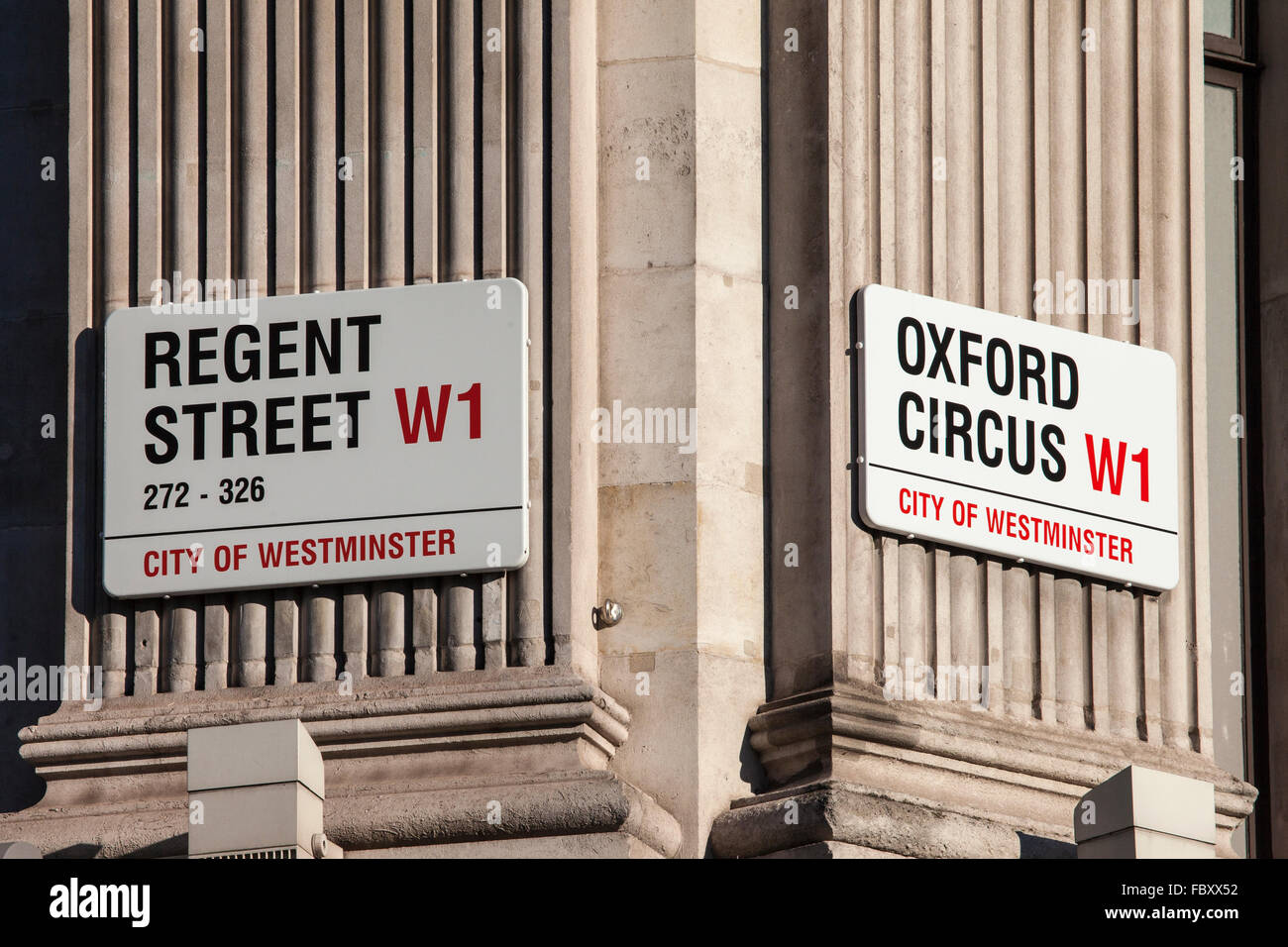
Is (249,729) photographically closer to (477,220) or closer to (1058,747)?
(477,220)

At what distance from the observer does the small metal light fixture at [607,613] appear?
14164mm

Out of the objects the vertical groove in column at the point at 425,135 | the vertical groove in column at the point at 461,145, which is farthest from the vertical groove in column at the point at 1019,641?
the vertical groove in column at the point at 425,135

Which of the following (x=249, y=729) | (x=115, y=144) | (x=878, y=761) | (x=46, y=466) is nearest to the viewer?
(x=249, y=729)

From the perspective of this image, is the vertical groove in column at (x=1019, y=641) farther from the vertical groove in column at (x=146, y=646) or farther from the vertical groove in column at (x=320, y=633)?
the vertical groove in column at (x=146, y=646)

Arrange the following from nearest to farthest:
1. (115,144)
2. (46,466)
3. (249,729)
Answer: (249,729), (115,144), (46,466)

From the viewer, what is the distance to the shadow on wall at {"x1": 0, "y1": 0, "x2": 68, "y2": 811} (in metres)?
15.5

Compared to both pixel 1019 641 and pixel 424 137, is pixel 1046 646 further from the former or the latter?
pixel 424 137

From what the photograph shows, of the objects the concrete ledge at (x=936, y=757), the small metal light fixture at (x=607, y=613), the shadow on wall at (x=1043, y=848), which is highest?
the small metal light fixture at (x=607, y=613)

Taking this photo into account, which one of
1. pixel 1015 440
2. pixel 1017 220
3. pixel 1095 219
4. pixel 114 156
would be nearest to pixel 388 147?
pixel 114 156

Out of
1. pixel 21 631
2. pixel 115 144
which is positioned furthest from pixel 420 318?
pixel 21 631

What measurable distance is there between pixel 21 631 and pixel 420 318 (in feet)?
10.7

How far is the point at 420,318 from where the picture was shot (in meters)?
14.2

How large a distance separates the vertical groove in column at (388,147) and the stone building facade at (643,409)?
0.06 feet

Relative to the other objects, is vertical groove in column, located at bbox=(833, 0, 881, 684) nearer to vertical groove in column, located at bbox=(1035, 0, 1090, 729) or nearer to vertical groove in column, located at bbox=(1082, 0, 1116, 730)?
vertical groove in column, located at bbox=(1035, 0, 1090, 729)
